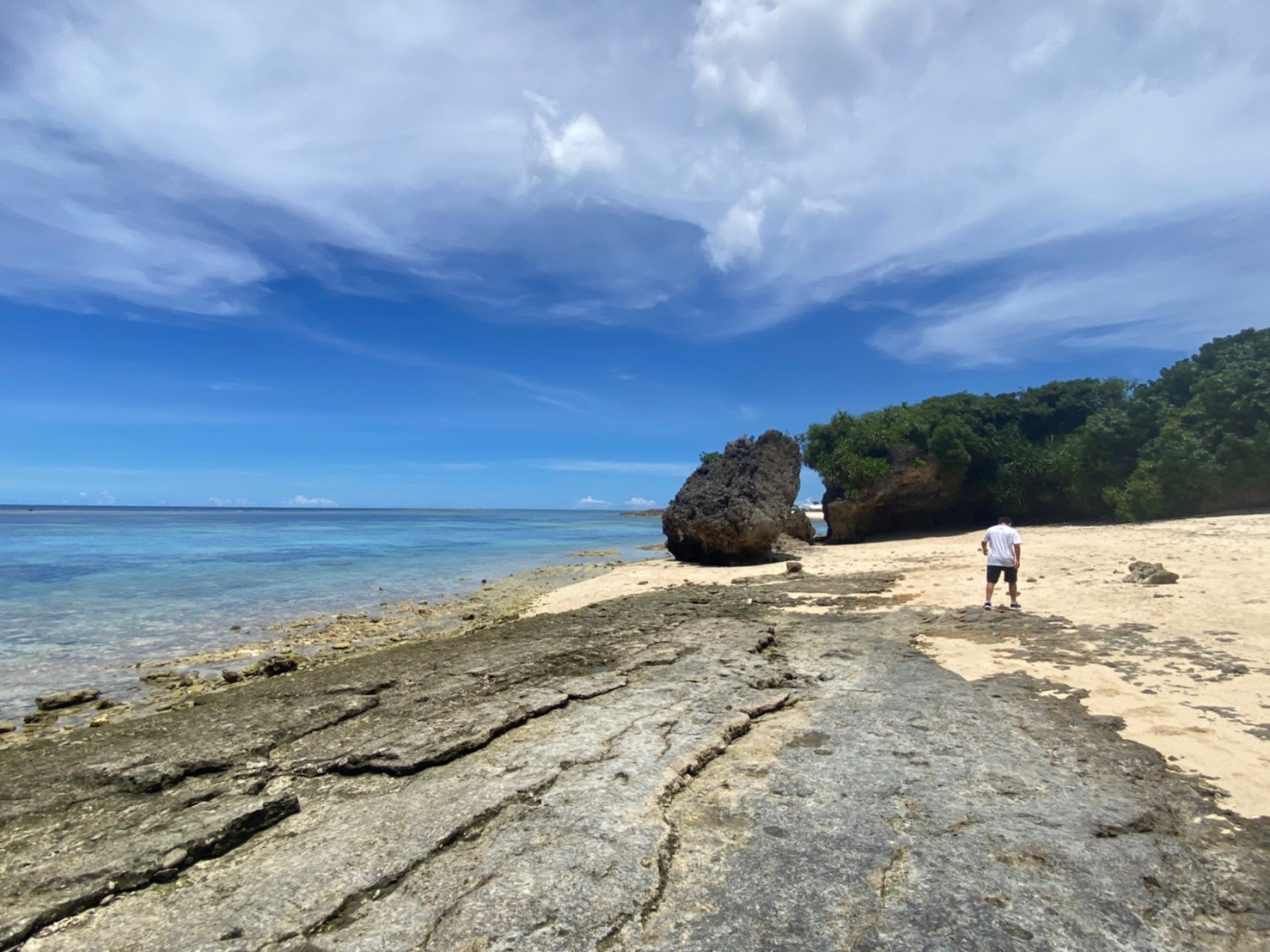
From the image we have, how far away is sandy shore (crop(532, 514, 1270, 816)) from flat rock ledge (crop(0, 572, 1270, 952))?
1.58ft

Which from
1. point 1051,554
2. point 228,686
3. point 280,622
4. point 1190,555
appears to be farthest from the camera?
point 1051,554

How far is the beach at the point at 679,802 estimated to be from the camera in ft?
10.1

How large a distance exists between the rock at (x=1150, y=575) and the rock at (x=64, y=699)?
52.5 ft

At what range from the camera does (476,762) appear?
15.9 ft

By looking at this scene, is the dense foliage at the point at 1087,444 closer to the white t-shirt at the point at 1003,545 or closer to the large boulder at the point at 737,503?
the large boulder at the point at 737,503

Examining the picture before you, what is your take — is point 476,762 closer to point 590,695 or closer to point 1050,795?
point 590,695

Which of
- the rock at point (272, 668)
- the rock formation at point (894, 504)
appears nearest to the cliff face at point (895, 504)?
Result: the rock formation at point (894, 504)

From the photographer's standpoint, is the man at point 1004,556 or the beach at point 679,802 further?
the man at point 1004,556

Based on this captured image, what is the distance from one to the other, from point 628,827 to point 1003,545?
30.8 feet

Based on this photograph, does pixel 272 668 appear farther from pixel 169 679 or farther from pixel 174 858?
pixel 174 858

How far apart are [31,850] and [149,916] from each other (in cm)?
130

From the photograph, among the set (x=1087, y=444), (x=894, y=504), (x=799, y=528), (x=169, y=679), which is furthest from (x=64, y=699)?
(x=1087, y=444)

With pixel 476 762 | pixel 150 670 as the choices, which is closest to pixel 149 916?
pixel 476 762

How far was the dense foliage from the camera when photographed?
23062 millimetres
